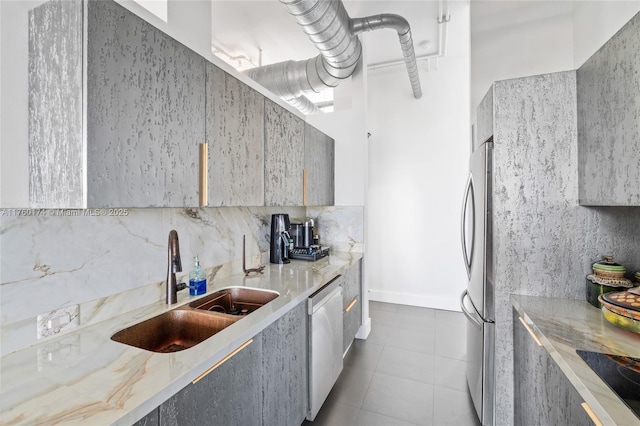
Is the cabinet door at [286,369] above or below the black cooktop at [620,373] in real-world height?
below

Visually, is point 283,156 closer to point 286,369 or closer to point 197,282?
point 197,282

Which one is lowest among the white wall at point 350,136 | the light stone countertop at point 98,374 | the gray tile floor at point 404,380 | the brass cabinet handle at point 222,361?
the gray tile floor at point 404,380

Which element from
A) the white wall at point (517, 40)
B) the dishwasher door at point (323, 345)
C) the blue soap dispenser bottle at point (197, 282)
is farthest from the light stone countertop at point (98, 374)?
the white wall at point (517, 40)

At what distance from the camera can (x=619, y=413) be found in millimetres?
774

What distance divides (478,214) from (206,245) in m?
1.89

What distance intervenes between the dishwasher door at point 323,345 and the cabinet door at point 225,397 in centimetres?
55

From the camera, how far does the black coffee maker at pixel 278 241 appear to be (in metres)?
2.59

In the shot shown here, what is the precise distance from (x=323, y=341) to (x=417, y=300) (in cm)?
260

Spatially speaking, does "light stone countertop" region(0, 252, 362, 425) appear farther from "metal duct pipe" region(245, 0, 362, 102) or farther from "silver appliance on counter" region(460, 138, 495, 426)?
"metal duct pipe" region(245, 0, 362, 102)

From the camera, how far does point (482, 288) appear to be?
6.12 ft

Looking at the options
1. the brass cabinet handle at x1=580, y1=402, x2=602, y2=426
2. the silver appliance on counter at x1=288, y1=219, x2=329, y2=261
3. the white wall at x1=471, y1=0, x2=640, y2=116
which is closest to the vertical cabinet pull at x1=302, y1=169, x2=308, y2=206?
the silver appliance on counter at x1=288, y1=219, x2=329, y2=261

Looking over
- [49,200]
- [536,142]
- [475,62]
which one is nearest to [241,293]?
[49,200]

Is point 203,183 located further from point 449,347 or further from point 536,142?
point 449,347

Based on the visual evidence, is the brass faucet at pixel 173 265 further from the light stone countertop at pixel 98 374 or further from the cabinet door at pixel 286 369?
the cabinet door at pixel 286 369
